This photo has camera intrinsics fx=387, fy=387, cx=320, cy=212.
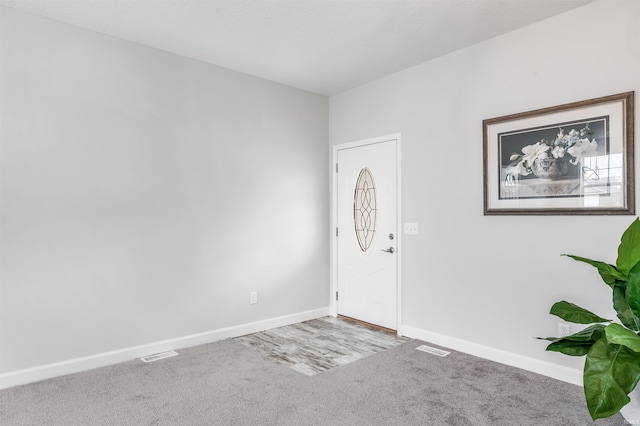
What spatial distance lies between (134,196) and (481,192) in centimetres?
295

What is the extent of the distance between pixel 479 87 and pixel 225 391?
10.2ft

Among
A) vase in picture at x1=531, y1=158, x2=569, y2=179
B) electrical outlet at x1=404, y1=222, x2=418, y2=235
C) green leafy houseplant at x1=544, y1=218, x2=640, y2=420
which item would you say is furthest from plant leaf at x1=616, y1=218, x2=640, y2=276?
electrical outlet at x1=404, y1=222, x2=418, y2=235

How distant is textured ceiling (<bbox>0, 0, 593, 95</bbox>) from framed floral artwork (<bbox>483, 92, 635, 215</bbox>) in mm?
754

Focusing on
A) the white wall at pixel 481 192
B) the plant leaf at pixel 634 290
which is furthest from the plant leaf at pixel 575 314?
the white wall at pixel 481 192

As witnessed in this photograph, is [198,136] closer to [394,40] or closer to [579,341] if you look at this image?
[394,40]

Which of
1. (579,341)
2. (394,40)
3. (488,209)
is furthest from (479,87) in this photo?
(579,341)

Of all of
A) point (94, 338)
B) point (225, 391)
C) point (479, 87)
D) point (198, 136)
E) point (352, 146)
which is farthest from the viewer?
point (352, 146)

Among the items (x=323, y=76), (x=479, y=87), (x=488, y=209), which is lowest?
(x=488, y=209)

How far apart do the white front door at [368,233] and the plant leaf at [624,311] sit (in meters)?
2.00

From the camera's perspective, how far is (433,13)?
9.16 feet

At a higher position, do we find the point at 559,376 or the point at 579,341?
the point at 579,341

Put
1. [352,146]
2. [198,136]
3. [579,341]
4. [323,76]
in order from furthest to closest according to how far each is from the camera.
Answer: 1. [352,146]
2. [323,76]
3. [198,136]
4. [579,341]

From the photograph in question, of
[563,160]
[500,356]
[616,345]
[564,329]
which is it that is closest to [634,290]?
[616,345]

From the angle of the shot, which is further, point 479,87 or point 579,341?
point 479,87
